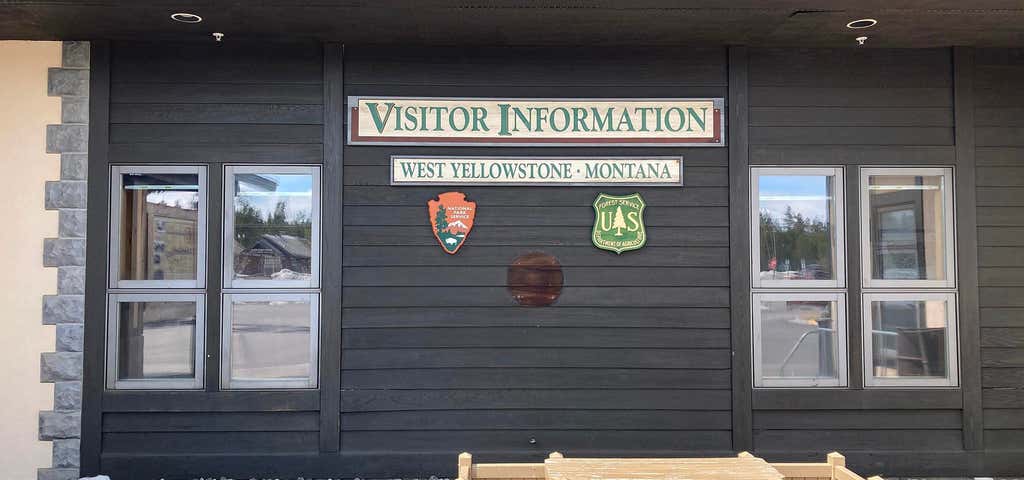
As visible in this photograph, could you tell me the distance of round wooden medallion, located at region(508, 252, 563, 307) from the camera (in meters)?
4.99

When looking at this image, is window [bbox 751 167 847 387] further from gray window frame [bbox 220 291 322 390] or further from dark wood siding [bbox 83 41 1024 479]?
gray window frame [bbox 220 291 322 390]

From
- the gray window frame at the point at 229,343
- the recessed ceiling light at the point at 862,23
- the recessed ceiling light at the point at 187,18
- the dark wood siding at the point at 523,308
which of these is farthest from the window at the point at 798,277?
the recessed ceiling light at the point at 187,18

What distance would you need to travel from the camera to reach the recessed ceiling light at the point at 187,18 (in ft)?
14.4

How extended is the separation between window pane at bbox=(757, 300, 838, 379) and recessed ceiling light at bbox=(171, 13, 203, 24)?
4.49 m

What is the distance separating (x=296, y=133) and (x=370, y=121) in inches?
22.0

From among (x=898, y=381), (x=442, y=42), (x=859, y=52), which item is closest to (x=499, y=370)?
(x=442, y=42)

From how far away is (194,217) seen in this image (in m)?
4.98

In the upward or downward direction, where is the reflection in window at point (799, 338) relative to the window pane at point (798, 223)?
downward

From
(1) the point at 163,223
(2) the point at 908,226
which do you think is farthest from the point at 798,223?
(1) the point at 163,223

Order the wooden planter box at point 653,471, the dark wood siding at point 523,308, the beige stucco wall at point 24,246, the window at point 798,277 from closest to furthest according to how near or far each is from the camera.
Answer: the wooden planter box at point 653,471
the beige stucco wall at point 24,246
the dark wood siding at point 523,308
the window at point 798,277

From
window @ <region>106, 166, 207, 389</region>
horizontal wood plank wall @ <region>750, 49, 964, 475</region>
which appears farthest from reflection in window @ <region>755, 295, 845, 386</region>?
window @ <region>106, 166, 207, 389</region>

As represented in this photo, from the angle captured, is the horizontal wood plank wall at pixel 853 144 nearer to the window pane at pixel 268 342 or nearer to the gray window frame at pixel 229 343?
the gray window frame at pixel 229 343

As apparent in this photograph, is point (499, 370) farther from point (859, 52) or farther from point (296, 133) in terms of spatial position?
point (859, 52)

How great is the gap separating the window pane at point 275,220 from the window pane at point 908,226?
4298 mm
